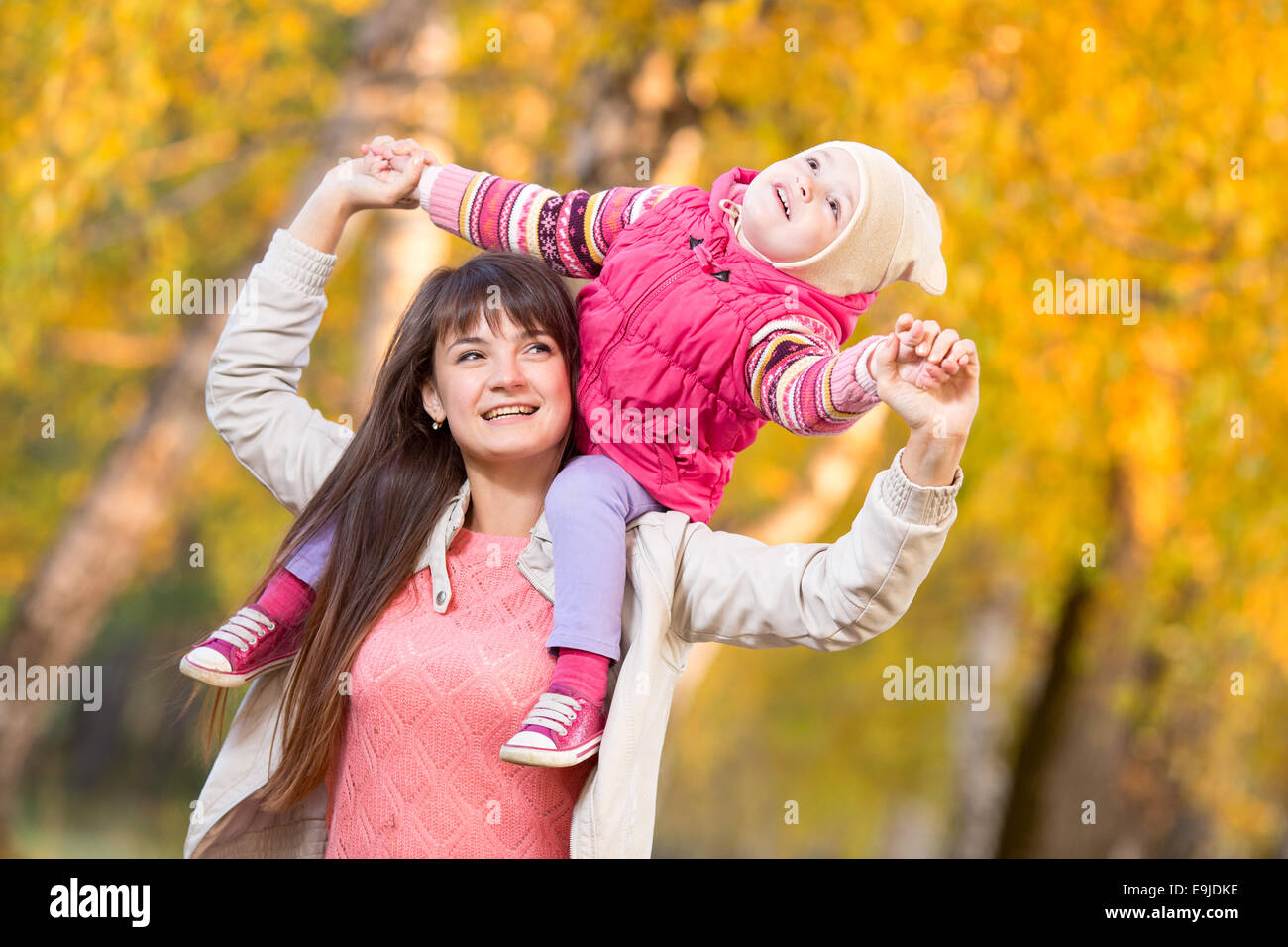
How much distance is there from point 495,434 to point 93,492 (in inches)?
162

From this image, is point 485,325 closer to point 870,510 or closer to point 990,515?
point 870,510

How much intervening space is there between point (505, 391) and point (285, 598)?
0.52m

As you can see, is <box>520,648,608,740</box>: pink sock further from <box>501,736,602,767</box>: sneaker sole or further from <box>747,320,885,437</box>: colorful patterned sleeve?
<box>747,320,885,437</box>: colorful patterned sleeve

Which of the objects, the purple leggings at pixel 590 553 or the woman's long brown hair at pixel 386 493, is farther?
the woman's long brown hair at pixel 386 493

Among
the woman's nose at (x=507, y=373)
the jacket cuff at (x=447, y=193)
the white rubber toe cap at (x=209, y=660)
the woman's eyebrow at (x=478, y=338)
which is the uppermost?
the jacket cuff at (x=447, y=193)

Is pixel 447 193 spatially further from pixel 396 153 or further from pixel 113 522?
pixel 113 522

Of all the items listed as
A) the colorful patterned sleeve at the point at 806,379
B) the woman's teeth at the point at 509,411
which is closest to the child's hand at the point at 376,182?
the woman's teeth at the point at 509,411

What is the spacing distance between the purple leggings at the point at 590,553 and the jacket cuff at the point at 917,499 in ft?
1.46

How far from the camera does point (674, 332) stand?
2031 millimetres

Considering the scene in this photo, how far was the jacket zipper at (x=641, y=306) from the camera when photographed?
6.76 ft

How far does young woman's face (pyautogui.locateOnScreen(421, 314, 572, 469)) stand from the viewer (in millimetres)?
2125

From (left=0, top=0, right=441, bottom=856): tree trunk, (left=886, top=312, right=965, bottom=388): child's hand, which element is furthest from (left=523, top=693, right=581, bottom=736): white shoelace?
(left=0, top=0, right=441, bottom=856): tree trunk

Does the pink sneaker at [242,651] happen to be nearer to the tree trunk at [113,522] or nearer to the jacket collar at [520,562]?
the jacket collar at [520,562]
